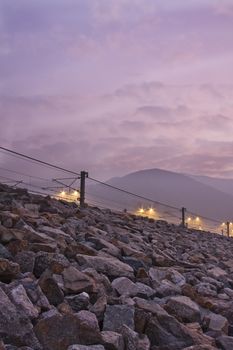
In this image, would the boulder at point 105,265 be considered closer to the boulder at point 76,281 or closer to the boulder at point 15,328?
the boulder at point 76,281

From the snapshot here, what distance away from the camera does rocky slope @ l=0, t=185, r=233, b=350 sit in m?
4.03

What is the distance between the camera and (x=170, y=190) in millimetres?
68188

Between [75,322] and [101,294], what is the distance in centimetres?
105

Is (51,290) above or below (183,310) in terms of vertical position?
above

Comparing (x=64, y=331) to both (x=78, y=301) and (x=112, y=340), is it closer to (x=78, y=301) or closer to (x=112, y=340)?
(x=112, y=340)

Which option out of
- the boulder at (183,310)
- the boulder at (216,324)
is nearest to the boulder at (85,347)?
the boulder at (183,310)

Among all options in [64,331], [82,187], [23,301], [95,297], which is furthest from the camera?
[82,187]

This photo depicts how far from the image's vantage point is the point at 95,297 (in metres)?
5.09

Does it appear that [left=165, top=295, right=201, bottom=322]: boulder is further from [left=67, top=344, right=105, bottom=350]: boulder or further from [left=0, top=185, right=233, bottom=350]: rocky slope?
[left=67, top=344, right=105, bottom=350]: boulder

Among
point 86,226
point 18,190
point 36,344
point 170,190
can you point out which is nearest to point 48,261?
point 36,344

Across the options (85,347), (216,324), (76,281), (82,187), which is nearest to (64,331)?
(85,347)

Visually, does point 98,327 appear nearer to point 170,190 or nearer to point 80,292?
point 80,292

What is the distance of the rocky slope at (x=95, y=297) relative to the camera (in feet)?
13.2

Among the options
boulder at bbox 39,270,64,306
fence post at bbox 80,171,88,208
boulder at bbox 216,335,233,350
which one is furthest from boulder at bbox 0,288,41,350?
fence post at bbox 80,171,88,208
